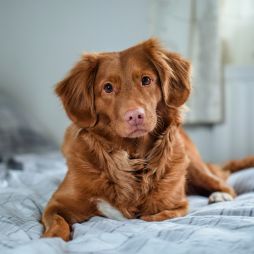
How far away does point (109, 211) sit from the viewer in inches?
63.4

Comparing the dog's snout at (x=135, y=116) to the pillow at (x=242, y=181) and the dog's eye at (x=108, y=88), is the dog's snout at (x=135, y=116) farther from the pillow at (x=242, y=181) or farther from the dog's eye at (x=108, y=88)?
the pillow at (x=242, y=181)

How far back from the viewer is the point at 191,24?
11.5ft

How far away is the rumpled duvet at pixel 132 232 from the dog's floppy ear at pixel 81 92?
38 cm

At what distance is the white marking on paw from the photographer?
197 cm

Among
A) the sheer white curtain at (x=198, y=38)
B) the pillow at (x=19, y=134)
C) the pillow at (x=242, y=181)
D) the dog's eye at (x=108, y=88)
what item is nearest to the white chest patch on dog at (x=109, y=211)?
the dog's eye at (x=108, y=88)

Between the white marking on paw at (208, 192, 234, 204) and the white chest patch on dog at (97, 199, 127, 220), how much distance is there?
1.77 feet

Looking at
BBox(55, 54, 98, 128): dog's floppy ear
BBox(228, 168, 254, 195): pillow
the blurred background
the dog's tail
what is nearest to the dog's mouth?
BBox(55, 54, 98, 128): dog's floppy ear

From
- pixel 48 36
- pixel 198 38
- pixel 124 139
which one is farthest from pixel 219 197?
pixel 48 36

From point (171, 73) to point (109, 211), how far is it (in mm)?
568

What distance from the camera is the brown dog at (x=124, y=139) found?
1.61 meters

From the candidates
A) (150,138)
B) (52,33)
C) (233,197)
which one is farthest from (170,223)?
(52,33)

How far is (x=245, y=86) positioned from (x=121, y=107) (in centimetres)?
219

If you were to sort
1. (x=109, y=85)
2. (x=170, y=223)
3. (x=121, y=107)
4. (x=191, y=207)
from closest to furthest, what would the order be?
(x=170, y=223) < (x=121, y=107) < (x=109, y=85) < (x=191, y=207)

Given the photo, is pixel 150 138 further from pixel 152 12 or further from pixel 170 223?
pixel 152 12
